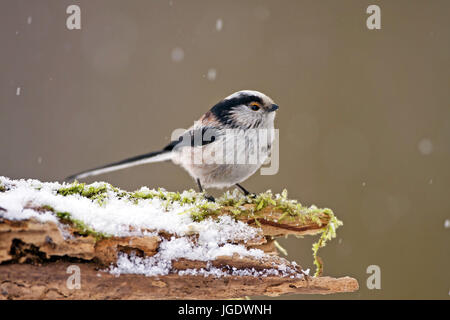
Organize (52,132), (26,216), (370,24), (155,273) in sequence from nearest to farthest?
(26,216) → (155,273) → (52,132) → (370,24)

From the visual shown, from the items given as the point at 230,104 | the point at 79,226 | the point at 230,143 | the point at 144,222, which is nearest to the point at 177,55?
the point at 230,104

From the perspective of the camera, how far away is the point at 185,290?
5.95ft

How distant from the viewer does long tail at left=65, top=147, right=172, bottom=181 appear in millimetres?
2285

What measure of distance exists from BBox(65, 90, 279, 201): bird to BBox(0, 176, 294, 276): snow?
50 centimetres

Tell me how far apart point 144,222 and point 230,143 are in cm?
89

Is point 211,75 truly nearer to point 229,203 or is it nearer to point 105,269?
point 229,203

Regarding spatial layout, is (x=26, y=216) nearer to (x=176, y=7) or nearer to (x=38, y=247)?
(x=38, y=247)

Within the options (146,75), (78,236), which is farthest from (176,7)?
(78,236)

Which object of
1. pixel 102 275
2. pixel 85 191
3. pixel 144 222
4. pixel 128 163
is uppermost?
pixel 128 163

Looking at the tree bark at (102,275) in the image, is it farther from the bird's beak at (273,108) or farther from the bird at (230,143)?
the bird's beak at (273,108)

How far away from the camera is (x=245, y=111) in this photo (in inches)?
103

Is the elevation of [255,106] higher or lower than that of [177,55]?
lower

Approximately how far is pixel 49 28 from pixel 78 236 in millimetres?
5027

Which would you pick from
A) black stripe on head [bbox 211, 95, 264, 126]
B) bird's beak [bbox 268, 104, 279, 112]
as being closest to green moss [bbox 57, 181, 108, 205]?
black stripe on head [bbox 211, 95, 264, 126]
